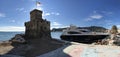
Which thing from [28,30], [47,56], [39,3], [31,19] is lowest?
[47,56]

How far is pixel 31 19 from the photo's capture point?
55.8ft

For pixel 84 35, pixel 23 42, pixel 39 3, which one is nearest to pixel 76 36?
pixel 84 35

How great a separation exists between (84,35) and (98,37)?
209 cm

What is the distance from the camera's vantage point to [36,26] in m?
16.4

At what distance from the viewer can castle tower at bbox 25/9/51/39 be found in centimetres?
1647

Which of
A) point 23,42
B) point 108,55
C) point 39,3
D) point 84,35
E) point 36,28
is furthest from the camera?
point 84,35

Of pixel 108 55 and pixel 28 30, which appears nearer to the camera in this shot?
pixel 108 55

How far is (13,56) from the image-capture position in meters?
9.55

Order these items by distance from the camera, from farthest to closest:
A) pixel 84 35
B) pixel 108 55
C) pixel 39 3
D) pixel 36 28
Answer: pixel 84 35 → pixel 39 3 → pixel 36 28 → pixel 108 55

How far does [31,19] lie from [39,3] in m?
2.52

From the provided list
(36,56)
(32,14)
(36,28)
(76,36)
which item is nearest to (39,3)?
(32,14)

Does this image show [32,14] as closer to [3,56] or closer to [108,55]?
[3,56]

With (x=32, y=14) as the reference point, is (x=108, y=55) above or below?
below

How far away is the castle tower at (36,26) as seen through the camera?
1647cm
